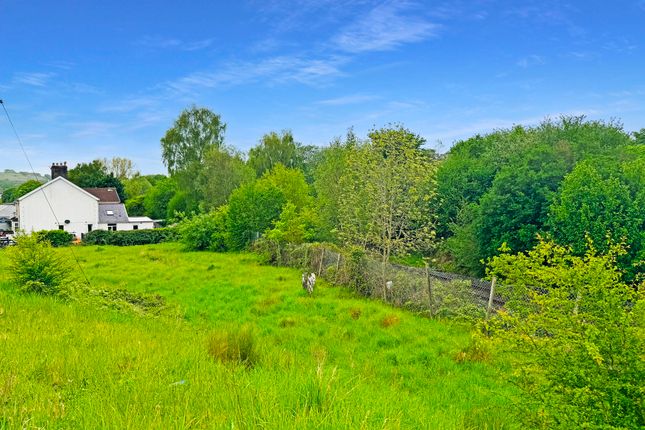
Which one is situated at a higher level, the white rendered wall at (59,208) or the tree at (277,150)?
the tree at (277,150)

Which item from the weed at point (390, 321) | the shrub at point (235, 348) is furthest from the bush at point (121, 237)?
the shrub at point (235, 348)

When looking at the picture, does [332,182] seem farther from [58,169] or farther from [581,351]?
[58,169]

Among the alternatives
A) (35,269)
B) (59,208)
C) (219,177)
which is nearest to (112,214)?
(59,208)

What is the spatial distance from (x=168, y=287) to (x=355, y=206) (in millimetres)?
9694

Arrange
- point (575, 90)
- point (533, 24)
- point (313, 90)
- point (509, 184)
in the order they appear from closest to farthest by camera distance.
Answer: point (533, 24) → point (509, 184) → point (575, 90) → point (313, 90)

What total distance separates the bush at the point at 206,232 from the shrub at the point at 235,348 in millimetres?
26734

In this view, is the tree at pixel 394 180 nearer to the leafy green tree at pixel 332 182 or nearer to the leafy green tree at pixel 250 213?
the leafy green tree at pixel 332 182

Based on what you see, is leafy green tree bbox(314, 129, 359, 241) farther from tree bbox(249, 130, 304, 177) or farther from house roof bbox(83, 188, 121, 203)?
house roof bbox(83, 188, 121, 203)

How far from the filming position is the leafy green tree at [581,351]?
12.1 ft

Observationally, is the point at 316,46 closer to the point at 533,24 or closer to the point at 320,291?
the point at 533,24

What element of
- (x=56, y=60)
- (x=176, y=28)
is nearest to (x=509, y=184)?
(x=176, y=28)

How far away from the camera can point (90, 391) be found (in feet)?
11.7

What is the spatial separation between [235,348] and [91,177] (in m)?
69.5

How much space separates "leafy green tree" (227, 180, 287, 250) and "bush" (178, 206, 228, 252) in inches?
56.8
